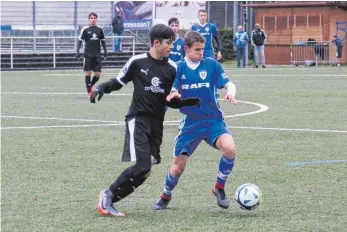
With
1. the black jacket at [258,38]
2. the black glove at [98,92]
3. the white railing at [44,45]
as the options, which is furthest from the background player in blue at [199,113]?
the black jacket at [258,38]

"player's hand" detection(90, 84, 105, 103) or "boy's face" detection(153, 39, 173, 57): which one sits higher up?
"boy's face" detection(153, 39, 173, 57)

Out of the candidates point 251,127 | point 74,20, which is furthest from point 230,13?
point 251,127

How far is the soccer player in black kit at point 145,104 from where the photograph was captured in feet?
25.5

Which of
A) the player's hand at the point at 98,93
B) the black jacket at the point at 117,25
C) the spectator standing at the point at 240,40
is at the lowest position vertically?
the player's hand at the point at 98,93

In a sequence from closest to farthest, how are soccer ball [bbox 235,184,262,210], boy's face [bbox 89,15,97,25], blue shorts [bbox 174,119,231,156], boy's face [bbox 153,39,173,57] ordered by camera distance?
soccer ball [bbox 235,184,262,210] → boy's face [bbox 153,39,173,57] → blue shorts [bbox 174,119,231,156] → boy's face [bbox 89,15,97,25]

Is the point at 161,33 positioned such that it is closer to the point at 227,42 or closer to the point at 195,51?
the point at 195,51

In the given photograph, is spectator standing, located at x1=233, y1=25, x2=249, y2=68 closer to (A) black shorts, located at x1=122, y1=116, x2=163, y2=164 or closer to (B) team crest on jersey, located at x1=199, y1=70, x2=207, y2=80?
(B) team crest on jersey, located at x1=199, y1=70, x2=207, y2=80

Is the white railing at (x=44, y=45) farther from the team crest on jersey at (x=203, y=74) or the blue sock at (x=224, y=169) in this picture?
the blue sock at (x=224, y=169)

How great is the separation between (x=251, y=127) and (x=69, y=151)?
371 centimetres

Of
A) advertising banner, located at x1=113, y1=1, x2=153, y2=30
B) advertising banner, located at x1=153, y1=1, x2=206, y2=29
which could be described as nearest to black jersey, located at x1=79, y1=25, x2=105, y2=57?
advertising banner, located at x1=113, y1=1, x2=153, y2=30

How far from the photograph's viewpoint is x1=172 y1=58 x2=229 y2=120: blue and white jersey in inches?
322

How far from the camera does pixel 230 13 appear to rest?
53.4 metres

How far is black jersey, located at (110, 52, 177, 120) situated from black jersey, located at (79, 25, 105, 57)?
1430cm

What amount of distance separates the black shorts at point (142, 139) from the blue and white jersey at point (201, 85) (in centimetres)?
39
